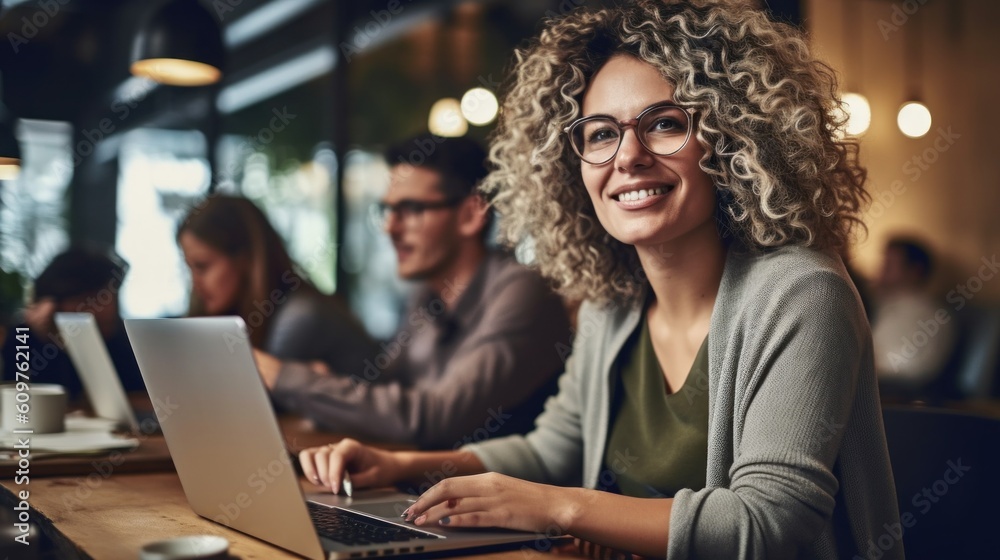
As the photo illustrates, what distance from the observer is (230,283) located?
3.07 meters

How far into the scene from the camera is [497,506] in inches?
43.5

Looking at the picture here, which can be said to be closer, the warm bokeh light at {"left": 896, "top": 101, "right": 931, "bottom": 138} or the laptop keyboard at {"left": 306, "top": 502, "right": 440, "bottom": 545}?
the laptop keyboard at {"left": 306, "top": 502, "right": 440, "bottom": 545}

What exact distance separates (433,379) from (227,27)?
13.3ft

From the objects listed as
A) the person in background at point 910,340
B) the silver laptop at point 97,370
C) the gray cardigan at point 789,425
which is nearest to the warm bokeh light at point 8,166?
the silver laptop at point 97,370

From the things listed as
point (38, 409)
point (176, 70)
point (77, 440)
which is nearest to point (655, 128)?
point (77, 440)

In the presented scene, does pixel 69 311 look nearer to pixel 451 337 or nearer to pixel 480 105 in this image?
pixel 451 337

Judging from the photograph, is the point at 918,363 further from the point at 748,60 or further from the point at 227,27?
the point at 227,27

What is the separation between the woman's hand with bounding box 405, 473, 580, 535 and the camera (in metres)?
1.10

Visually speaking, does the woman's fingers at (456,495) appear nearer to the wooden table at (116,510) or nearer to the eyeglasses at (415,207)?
the wooden table at (116,510)

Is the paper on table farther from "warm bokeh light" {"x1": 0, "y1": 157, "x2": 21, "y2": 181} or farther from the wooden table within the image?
"warm bokeh light" {"x1": 0, "y1": 157, "x2": 21, "y2": 181}

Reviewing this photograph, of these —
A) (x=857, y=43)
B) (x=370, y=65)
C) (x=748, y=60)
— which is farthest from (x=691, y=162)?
(x=857, y=43)

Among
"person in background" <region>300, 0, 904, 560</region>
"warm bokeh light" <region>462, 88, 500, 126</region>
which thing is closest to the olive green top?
"person in background" <region>300, 0, 904, 560</region>

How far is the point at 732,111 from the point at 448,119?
13.4ft

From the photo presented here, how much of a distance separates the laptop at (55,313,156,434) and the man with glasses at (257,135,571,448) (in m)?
0.43
